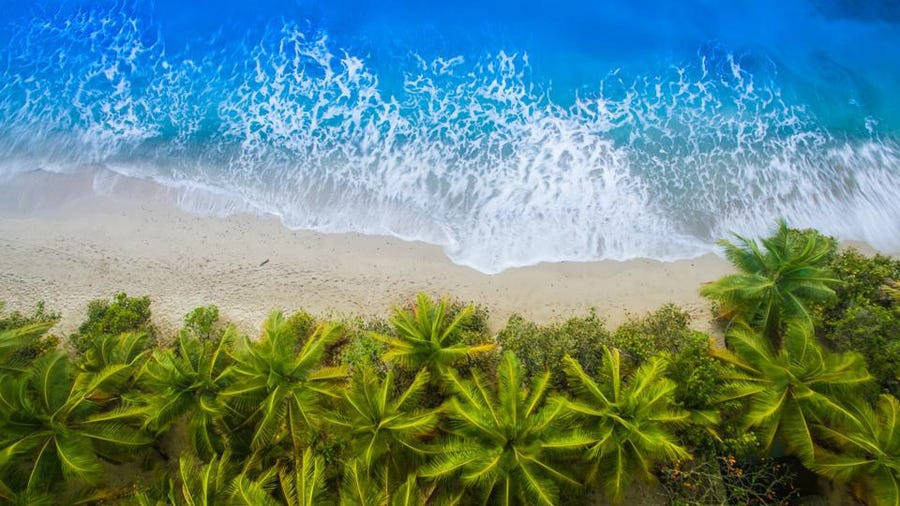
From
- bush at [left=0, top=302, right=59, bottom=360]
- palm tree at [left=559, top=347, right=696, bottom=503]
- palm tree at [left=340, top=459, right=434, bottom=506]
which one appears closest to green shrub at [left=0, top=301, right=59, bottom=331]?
bush at [left=0, top=302, right=59, bottom=360]

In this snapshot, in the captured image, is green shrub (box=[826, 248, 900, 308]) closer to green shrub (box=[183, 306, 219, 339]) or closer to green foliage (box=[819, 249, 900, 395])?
green foliage (box=[819, 249, 900, 395])

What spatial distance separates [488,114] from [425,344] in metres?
15.4

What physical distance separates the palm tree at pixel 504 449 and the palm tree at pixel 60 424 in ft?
27.9

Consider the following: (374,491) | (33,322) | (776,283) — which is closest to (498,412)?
(374,491)

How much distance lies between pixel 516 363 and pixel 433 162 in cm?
1322

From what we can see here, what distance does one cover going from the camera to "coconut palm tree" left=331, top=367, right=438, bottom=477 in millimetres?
12953

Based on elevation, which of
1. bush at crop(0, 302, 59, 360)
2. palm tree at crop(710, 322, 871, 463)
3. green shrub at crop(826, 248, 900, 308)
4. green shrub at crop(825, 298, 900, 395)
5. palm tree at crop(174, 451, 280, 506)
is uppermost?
green shrub at crop(826, 248, 900, 308)

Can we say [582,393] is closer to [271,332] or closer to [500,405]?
[500,405]

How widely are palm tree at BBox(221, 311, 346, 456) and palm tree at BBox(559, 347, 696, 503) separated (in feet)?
21.9

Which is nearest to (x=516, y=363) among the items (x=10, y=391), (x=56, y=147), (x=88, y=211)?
(x=10, y=391)

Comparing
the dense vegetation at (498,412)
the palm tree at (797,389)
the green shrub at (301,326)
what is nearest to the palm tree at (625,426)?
the dense vegetation at (498,412)

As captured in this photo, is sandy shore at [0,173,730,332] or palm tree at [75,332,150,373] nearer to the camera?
palm tree at [75,332,150,373]

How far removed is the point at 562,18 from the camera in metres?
29.9

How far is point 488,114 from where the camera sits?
26.3 m
